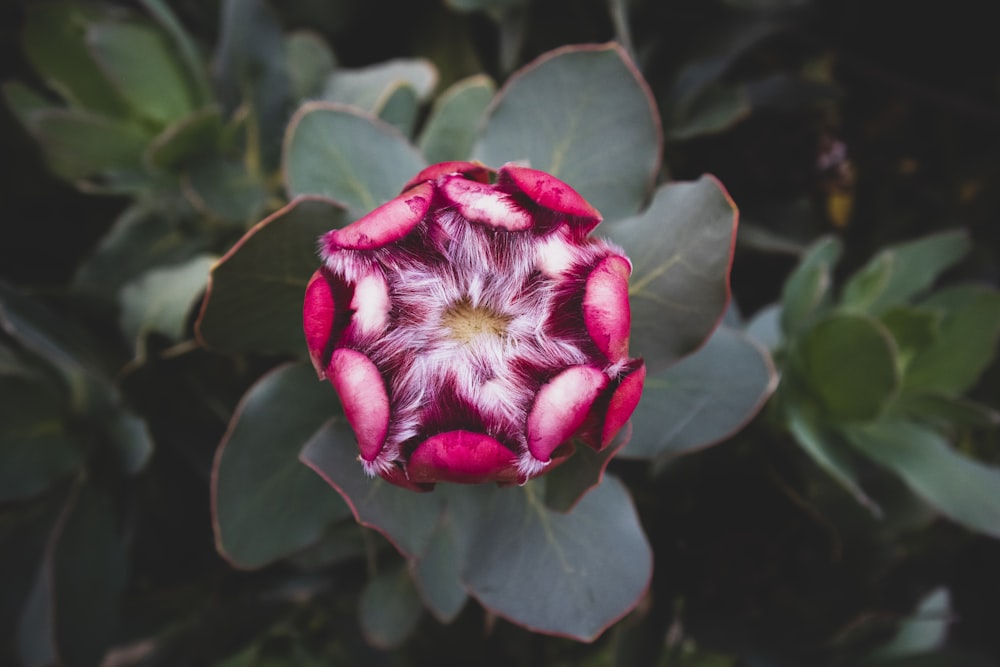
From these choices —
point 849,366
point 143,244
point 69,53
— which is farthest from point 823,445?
point 69,53

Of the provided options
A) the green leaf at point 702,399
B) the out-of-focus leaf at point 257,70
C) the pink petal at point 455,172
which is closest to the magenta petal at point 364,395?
the pink petal at point 455,172

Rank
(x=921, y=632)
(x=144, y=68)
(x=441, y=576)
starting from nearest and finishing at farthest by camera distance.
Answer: (x=441, y=576) → (x=144, y=68) → (x=921, y=632)

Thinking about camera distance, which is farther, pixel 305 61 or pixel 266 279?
pixel 305 61

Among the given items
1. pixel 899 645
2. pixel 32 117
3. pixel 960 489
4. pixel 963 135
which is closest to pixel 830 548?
pixel 960 489

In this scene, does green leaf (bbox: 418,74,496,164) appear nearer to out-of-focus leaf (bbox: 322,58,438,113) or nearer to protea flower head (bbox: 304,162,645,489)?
out-of-focus leaf (bbox: 322,58,438,113)

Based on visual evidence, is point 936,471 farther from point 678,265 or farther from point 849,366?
point 678,265

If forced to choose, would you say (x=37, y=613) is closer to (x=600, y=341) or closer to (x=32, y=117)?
(x=32, y=117)
